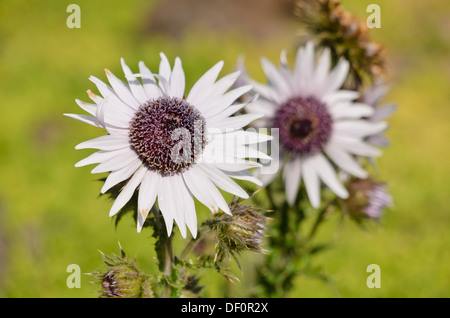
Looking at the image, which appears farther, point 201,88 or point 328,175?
point 328,175

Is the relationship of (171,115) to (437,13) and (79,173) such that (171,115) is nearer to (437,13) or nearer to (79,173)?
(79,173)

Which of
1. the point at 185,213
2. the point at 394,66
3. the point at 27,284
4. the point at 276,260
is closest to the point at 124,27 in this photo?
the point at 394,66

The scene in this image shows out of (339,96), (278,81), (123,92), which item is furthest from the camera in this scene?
(278,81)

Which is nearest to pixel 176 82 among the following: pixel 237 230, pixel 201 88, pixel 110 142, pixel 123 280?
pixel 201 88

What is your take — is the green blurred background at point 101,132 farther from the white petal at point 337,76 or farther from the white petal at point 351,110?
the white petal at point 337,76

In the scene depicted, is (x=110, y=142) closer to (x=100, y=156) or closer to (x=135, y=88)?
(x=100, y=156)

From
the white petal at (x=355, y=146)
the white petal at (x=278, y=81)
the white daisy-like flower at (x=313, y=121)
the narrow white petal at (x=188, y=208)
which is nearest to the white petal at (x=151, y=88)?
the narrow white petal at (x=188, y=208)
